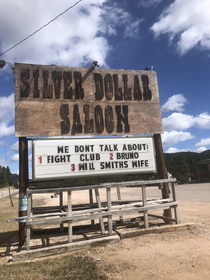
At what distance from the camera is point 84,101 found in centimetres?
808

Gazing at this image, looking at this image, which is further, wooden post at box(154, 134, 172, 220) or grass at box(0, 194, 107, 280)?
wooden post at box(154, 134, 172, 220)

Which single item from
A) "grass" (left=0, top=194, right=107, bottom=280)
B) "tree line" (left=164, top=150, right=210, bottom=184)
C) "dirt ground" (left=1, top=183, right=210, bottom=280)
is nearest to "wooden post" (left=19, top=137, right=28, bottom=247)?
"grass" (left=0, top=194, right=107, bottom=280)

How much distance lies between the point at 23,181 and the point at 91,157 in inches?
98.5

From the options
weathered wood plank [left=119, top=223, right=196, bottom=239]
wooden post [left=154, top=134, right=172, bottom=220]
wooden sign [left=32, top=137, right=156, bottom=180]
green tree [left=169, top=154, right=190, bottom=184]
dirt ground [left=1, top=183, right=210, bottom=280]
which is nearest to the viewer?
dirt ground [left=1, top=183, right=210, bottom=280]

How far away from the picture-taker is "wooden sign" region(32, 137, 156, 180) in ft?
23.1

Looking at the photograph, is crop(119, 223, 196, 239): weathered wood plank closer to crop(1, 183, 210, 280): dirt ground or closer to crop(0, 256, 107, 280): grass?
crop(1, 183, 210, 280): dirt ground

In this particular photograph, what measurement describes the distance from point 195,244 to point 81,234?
392 centimetres

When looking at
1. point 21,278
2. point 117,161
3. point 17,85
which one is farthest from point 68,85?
point 21,278

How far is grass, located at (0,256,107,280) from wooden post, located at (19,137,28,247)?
1673 mm

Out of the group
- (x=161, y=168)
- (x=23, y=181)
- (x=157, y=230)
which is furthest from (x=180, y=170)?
(x=23, y=181)

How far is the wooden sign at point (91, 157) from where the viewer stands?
703cm

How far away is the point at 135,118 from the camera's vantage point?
339 inches

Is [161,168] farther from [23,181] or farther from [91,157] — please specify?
[23,181]

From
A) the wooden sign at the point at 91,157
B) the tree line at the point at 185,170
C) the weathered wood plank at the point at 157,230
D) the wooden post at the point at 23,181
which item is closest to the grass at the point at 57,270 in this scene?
the wooden post at the point at 23,181
